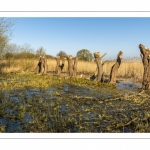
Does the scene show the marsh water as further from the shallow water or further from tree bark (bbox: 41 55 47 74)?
tree bark (bbox: 41 55 47 74)

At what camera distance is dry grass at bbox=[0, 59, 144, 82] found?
14.9 metres

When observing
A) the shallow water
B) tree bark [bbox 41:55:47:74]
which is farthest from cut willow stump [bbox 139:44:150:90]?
tree bark [bbox 41:55:47:74]

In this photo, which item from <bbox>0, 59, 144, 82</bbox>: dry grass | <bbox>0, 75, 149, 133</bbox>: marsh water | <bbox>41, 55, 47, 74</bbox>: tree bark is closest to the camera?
<bbox>0, 75, 149, 133</bbox>: marsh water

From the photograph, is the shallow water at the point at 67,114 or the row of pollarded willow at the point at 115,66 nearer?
the shallow water at the point at 67,114

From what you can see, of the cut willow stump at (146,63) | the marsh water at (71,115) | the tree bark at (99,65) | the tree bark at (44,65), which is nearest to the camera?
the marsh water at (71,115)

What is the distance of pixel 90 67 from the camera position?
20297mm

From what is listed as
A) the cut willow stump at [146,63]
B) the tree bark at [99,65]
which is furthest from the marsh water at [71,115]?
the tree bark at [99,65]

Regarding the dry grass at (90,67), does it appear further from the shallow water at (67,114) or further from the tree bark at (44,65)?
the shallow water at (67,114)

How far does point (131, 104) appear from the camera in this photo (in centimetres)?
691

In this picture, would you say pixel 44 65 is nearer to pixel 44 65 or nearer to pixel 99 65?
pixel 44 65

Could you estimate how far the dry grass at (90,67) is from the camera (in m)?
14.9

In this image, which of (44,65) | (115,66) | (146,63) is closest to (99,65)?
(115,66)

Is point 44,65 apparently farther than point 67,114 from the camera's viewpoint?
Yes
